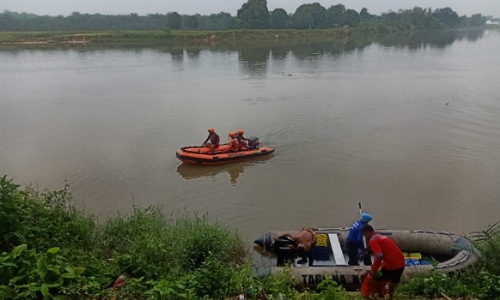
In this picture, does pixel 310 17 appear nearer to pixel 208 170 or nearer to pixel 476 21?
pixel 208 170

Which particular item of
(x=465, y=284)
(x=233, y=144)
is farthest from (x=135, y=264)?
(x=233, y=144)

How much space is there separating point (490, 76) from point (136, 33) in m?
46.9

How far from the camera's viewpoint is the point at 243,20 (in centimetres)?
7306

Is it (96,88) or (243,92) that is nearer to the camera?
(243,92)

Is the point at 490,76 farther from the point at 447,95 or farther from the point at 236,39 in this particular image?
the point at 236,39

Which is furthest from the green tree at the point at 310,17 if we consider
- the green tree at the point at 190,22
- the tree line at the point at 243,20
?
the green tree at the point at 190,22

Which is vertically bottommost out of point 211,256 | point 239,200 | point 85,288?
point 239,200

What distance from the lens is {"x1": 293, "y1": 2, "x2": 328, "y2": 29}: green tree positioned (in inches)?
3071

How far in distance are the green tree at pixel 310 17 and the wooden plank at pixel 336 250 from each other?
2920 inches

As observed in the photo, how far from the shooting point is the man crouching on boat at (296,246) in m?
7.45

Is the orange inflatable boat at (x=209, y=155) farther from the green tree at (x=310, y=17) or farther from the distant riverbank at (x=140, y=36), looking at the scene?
the green tree at (x=310, y=17)

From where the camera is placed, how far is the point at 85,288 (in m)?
4.59

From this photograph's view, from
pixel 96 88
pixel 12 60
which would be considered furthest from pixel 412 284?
pixel 12 60

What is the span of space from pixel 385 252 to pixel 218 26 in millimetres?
87990
